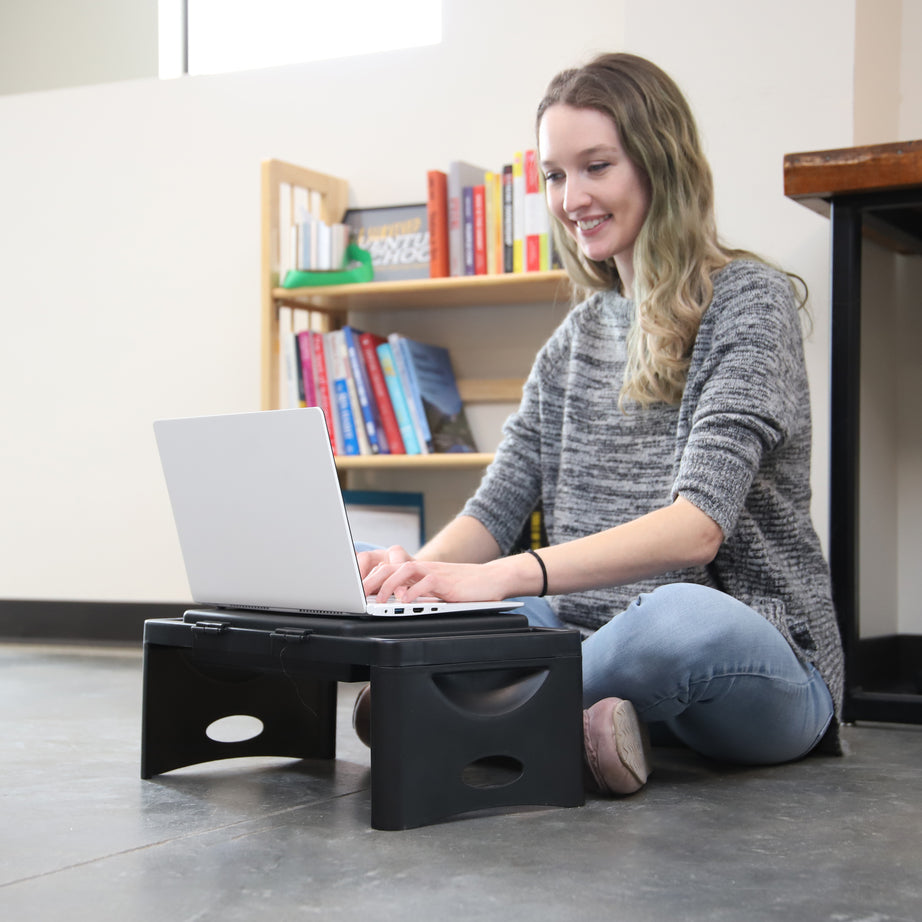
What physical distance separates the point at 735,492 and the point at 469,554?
1.36 feet

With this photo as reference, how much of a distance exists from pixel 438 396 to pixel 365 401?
6.7 inches

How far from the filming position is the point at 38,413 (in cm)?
323

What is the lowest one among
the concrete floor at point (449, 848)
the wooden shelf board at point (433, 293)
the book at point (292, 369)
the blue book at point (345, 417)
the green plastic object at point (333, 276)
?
the concrete floor at point (449, 848)

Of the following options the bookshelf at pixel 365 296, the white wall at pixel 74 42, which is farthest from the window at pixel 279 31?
Answer: the bookshelf at pixel 365 296

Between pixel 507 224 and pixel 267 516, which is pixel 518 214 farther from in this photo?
pixel 267 516

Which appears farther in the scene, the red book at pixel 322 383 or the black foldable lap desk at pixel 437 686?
the red book at pixel 322 383

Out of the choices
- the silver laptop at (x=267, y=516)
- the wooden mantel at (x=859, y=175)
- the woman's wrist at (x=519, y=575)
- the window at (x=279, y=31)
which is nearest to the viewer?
the silver laptop at (x=267, y=516)

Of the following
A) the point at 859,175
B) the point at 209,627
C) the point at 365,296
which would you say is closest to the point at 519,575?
the point at 209,627

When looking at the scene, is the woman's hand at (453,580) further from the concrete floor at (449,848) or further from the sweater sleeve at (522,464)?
the sweater sleeve at (522,464)

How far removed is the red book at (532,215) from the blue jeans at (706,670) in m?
1.26

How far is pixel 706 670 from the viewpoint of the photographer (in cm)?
128

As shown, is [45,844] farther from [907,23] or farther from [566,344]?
[907,23]

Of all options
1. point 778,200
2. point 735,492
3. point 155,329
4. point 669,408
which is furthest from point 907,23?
point 155,329

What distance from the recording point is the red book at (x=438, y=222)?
254cm
